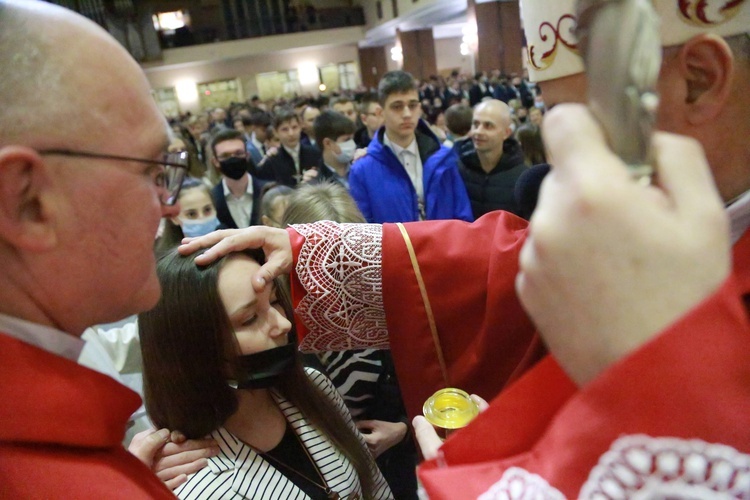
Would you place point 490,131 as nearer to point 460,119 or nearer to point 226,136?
point 460,119

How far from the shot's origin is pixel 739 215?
709 mm

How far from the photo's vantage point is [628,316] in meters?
0.45

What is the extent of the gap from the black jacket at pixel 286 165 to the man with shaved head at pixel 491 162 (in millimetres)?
1715

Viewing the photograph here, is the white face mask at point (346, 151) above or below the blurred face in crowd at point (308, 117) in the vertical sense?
below

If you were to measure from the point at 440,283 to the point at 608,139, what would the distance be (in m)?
0.76

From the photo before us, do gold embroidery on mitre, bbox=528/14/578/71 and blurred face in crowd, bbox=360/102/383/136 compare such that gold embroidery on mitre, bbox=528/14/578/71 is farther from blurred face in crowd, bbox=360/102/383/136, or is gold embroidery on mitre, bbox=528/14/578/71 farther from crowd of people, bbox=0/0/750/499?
blurred face in crowd, bbox=360/102/383/136

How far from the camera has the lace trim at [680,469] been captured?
487mm

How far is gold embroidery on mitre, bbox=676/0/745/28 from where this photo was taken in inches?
26.4

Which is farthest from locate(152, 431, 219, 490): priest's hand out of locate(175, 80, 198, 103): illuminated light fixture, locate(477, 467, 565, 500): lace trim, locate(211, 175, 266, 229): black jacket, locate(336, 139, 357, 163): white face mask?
locate(175, 80, 198, 103): illuminated light fixture

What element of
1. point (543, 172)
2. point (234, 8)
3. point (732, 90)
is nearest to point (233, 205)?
point (543, 172)

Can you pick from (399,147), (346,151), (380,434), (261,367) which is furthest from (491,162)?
(261,367)

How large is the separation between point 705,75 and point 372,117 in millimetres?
4241

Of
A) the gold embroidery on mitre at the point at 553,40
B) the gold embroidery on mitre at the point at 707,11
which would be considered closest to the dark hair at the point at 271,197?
the gold embroidery on mitre at the point at 553,40

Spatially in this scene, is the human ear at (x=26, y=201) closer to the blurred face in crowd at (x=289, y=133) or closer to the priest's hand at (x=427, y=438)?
the priest's hand at (x=427, y=438)
